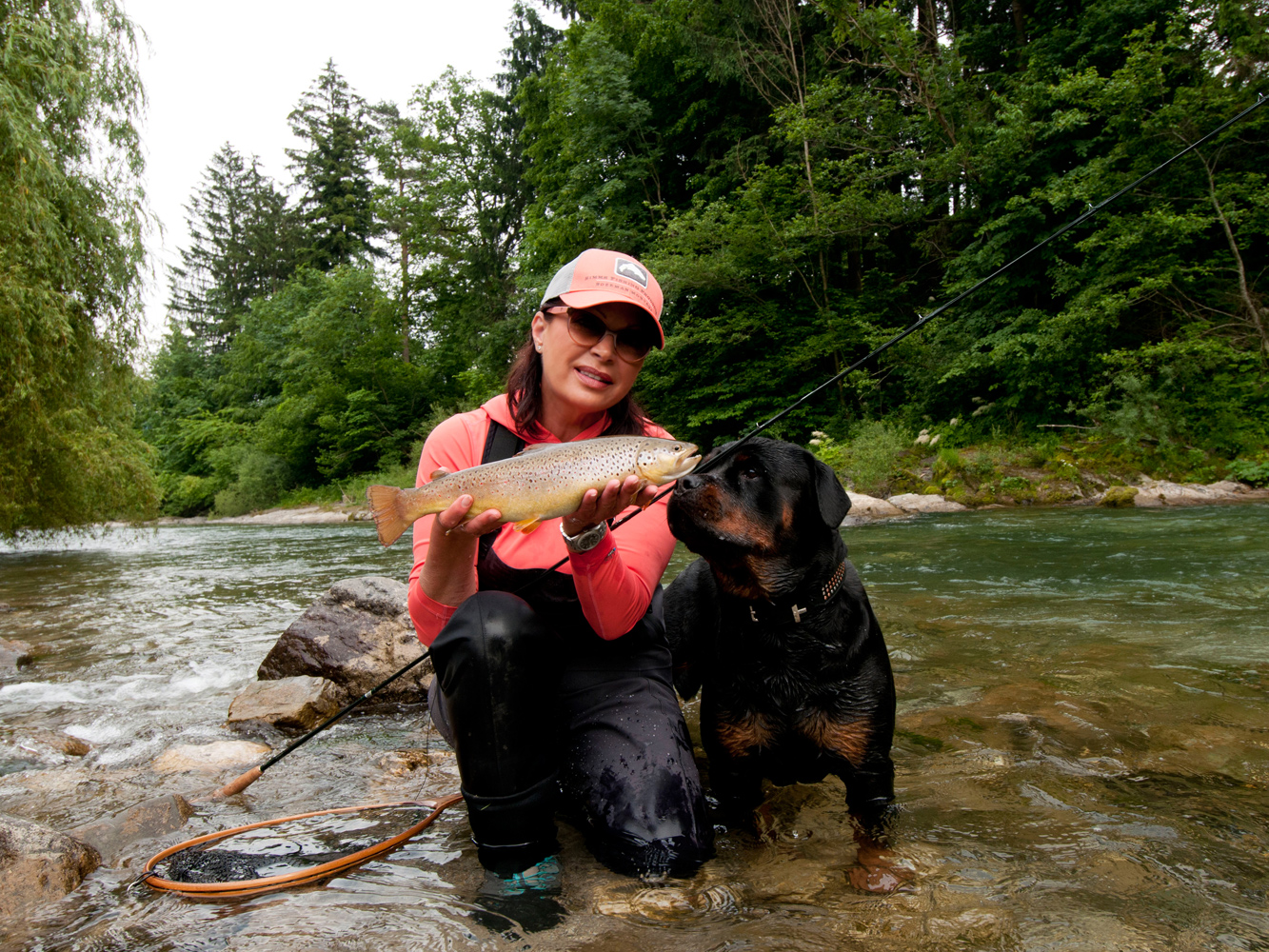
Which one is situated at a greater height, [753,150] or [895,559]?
[753,150]

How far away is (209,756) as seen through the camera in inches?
152

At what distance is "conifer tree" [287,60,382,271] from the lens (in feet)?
154

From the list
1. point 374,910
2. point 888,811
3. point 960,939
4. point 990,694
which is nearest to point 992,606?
point 990,694

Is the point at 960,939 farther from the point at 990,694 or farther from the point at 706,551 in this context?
the point at 990,694

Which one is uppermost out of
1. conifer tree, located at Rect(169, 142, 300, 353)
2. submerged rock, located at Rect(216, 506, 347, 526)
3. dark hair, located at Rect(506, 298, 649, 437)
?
conifer tree, located at Rect(169, 142, 300, 353)

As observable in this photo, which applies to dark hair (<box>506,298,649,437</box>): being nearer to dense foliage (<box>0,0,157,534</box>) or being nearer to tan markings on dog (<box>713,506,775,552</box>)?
tan markings on dog (<box>713,506,775,552</box>)

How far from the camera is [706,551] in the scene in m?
2.80

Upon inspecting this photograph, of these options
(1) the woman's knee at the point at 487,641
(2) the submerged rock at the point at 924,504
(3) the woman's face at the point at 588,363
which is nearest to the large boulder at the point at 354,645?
(1) the woman's knee at the point at 487,641

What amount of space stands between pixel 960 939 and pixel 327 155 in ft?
177

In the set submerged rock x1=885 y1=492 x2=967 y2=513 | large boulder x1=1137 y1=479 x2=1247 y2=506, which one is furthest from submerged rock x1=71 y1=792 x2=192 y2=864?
large boulder x1=1137 y1=479 x2=1247 y2=506

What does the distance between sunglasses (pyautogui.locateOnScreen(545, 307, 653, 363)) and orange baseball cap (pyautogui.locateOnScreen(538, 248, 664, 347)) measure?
57mm

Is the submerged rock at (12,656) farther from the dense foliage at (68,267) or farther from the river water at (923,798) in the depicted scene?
the dense foliage at (68,267)

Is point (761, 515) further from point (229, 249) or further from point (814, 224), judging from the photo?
point (229, 249)

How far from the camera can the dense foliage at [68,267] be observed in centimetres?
1017
